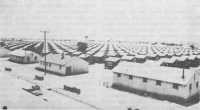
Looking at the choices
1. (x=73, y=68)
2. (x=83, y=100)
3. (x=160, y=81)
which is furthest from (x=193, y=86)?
(x=73, y=68)

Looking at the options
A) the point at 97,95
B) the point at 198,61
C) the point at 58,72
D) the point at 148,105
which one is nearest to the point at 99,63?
the point at 58,72

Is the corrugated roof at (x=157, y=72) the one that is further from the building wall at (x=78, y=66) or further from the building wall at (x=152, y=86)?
the building wall at (x=78, y=66)

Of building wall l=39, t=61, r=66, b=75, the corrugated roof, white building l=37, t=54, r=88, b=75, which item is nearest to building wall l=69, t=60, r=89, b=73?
white building l=37, t=54, r=88, b=75

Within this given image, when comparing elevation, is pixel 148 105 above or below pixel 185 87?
below

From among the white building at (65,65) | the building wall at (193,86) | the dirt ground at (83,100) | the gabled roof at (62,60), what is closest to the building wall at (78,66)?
the white building at (65,65)

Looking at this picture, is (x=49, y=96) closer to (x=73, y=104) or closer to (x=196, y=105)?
(x=73, y=104)

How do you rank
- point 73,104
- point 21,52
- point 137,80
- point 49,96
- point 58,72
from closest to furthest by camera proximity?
point 73,104 < point 49,96 < point 137,80 < point 58,72 < point 21,52

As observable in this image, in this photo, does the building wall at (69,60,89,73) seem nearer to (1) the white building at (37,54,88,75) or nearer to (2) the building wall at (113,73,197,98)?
(1) the white building at (37,54,88,75)
